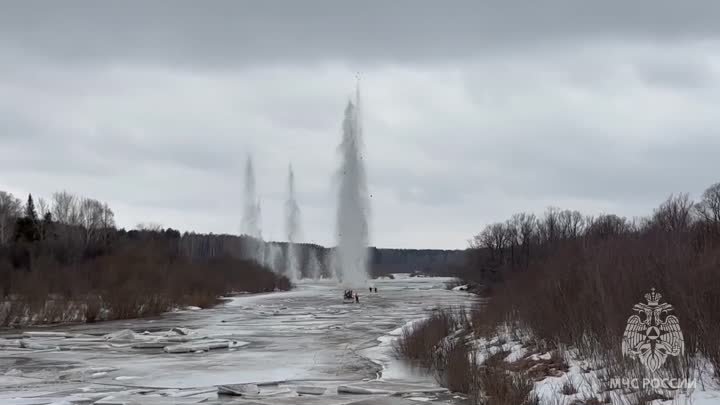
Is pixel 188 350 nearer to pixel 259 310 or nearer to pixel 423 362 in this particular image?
pixel 423 362

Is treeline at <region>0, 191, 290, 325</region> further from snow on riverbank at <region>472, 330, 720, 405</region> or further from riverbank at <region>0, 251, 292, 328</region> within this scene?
snow on riverbank at <region>472, 330, 720, 405</region>

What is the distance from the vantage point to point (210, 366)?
1869 cm

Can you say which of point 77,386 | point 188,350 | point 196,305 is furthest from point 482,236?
point 77,386

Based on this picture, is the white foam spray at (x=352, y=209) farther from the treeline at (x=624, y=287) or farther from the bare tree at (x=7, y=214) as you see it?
the treeline at (x=624, y=287)

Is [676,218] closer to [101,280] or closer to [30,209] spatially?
[101,280]

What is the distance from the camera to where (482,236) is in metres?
114

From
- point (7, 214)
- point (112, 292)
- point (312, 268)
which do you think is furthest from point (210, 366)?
point (312, 268)

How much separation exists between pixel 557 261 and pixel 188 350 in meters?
12.5

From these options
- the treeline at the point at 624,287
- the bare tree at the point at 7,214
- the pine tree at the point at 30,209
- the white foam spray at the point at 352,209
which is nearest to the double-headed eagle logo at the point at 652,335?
the treeline at the point at 624,287

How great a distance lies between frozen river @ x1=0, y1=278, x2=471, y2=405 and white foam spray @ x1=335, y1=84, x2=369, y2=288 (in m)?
46.4

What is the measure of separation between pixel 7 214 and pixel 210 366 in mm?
93944

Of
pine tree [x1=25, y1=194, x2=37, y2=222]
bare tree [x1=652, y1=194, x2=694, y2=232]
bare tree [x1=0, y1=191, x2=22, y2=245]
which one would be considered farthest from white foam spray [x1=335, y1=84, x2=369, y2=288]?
bare tree [x1=652, y1=194, x2=694, y2=232]

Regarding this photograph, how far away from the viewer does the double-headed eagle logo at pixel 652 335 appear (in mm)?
9797

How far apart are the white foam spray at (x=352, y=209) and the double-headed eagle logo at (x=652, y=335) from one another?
69.5 metres
